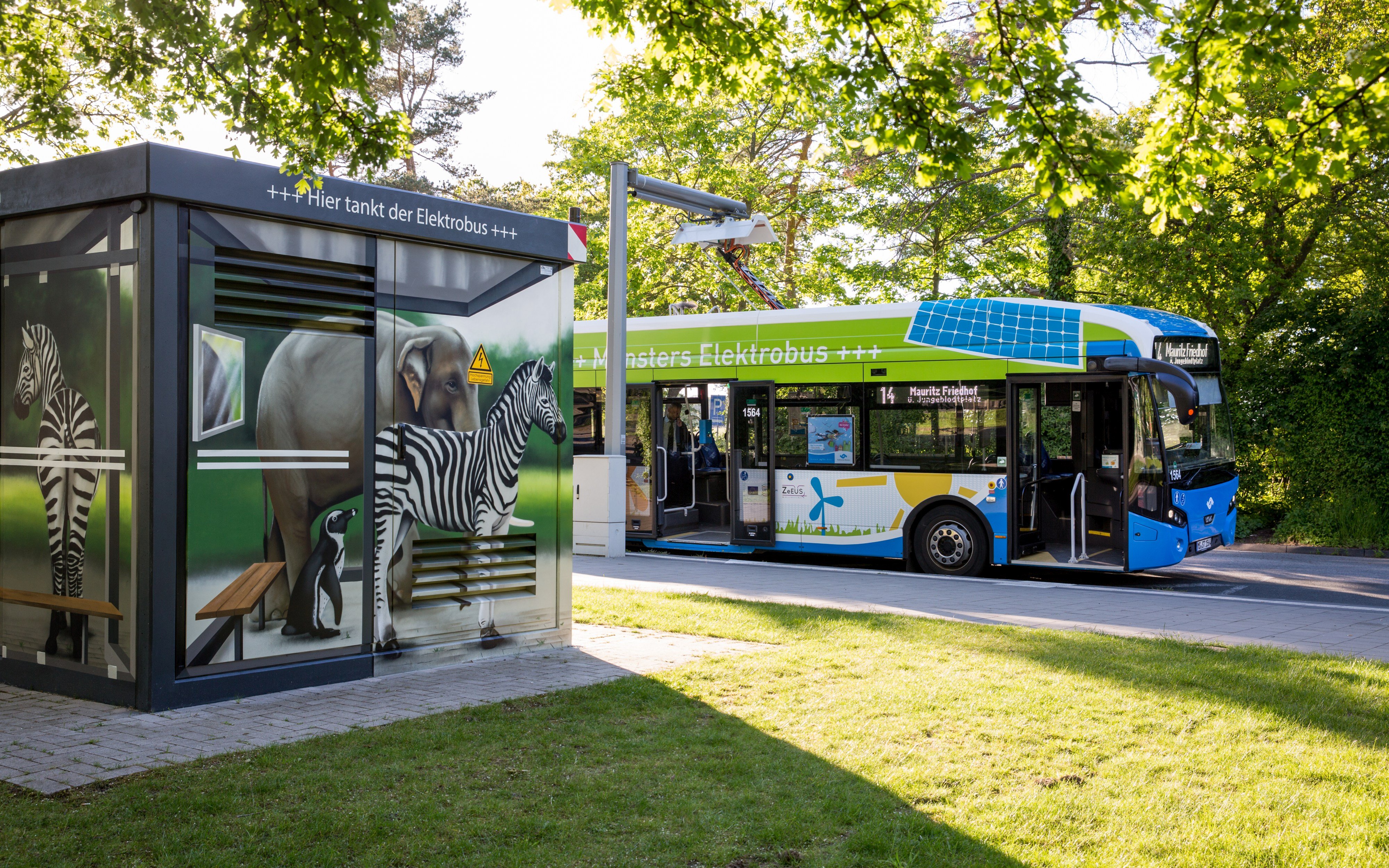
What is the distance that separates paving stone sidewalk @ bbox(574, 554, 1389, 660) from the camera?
30.7ft

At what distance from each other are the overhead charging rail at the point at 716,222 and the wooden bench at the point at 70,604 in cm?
988

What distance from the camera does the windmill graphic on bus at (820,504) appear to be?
14414 millimetres

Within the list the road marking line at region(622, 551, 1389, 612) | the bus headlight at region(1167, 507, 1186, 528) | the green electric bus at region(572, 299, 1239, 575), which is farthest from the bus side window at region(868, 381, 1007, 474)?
the bus headlight at region(1167, 507, 1186, 528)

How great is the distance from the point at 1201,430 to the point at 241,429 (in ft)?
34.5

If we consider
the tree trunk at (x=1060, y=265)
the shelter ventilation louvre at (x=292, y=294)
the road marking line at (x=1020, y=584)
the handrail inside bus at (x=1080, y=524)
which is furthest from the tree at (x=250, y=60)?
the tree trunk at (x=1060, y=265)

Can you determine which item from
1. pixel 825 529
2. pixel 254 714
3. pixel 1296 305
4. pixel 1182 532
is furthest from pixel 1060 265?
pixel 254 714

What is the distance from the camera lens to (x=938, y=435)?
1368cm

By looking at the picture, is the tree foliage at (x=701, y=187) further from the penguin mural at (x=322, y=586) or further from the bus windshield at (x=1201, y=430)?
the penguin mural at (x=322, y=586)

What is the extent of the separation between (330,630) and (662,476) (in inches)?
355

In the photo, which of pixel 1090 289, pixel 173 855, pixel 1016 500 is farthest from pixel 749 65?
pixel 1090 289

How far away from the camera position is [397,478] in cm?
738

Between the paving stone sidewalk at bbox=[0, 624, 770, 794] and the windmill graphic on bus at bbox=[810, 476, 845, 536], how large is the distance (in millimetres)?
6239

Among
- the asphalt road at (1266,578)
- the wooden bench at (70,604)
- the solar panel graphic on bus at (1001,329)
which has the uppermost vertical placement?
the solar panel graphic on bus at (1001,329)

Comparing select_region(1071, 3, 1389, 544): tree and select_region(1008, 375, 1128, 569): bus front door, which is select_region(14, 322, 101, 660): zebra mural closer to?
select_region(1008, 375, 1128, 569): bus front door
